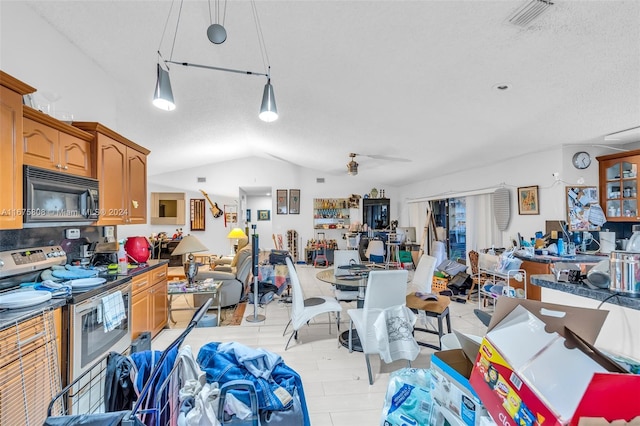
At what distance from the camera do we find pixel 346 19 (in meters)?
2.17

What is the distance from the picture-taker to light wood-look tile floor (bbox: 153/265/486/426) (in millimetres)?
2141

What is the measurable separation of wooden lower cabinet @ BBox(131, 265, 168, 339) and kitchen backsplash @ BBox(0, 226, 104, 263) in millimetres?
631

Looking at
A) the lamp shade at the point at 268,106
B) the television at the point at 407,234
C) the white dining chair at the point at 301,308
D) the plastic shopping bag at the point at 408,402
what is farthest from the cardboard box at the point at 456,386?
the television at the point at 407,234

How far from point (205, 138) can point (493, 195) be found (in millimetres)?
5550

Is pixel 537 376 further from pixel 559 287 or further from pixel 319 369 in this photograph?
pixel 319 369

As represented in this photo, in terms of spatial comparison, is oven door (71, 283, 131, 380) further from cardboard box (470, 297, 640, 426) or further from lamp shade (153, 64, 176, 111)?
cardboard box (470, 297, 640, 426)

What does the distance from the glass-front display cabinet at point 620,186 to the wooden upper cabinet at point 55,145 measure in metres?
6.16

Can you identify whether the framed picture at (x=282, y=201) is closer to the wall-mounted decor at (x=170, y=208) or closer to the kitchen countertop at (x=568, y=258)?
the wall-mounted decor at (x=170, y=208)

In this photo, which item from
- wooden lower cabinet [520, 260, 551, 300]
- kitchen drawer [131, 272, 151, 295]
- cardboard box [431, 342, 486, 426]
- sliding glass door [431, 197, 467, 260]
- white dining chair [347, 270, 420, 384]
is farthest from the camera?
sliding glass door [431, 197, 467, 260]

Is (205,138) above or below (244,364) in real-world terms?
above

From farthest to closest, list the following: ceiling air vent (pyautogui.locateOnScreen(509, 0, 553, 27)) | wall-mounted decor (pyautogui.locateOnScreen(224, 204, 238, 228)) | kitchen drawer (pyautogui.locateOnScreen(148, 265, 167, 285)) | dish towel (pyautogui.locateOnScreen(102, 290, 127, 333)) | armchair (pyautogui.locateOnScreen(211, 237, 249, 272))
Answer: wall-mounted decor (pyautogui.locateOnScreen(224, 204, 238, 228)), armchair (pyautogui.locateOnScreen(211, 237, 249, 272)), kitchen drawer (pyautogui.locateOnScreen(148, 265, 167, 285)), dish towel (pyautogui.locateOnScreen(102, 290, 127, 333)), ceiling air vent (pyautogui.locateOnScreen(509, 0, 553, 27))

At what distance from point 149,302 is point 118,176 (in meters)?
1.41

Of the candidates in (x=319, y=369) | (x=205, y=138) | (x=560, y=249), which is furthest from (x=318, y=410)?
(x=205, y=138)

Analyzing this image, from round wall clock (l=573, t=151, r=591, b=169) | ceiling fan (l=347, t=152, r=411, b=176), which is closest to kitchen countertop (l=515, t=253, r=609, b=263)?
round wall clock (l=573, t=151, r=591, b=169)
